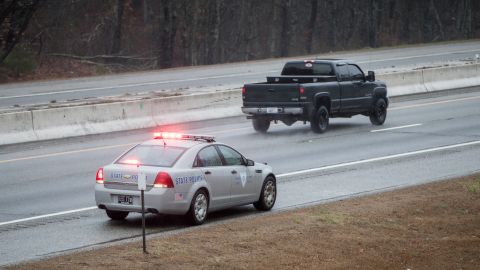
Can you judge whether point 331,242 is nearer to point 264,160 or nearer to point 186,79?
point 264,160

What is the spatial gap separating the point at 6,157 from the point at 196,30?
44458mm

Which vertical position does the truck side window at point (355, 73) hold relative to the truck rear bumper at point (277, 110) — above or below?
above

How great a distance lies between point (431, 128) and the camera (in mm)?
28656

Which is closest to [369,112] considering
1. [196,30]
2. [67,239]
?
[67,239]

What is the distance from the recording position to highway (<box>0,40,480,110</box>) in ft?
114

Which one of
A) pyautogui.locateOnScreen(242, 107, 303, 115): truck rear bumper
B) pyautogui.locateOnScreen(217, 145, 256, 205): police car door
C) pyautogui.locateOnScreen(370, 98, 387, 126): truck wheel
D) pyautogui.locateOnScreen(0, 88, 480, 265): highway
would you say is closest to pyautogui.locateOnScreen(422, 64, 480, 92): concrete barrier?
pyautogui.locateOnScreen(0, 88, 480, 265): highway

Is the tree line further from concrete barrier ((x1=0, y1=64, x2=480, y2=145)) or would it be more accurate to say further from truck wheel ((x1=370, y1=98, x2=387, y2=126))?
truck wheel ((x1=370, y1=98, x2=387, y2=126))

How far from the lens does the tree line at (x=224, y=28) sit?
5669cm

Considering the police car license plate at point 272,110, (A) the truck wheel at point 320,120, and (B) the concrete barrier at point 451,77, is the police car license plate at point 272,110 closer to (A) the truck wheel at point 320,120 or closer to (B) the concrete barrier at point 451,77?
(A) the truck wheel at point 320,120

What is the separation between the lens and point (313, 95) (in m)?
27.0

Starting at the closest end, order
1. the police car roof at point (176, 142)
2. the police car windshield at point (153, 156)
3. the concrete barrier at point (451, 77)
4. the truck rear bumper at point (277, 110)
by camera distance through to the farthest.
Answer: the police car windshield at point (153, 156) < the police car roof at point (176, 142) < the truck rear bumper at point (277, 110) < the concrete barrier at point (451, 77)

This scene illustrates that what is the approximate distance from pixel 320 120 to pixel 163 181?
13646 millimetres

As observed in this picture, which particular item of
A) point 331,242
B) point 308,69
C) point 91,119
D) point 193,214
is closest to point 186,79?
point 308,69

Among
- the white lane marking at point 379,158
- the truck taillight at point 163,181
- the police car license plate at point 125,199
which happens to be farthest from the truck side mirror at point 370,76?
the police car license plate at point 125,199
